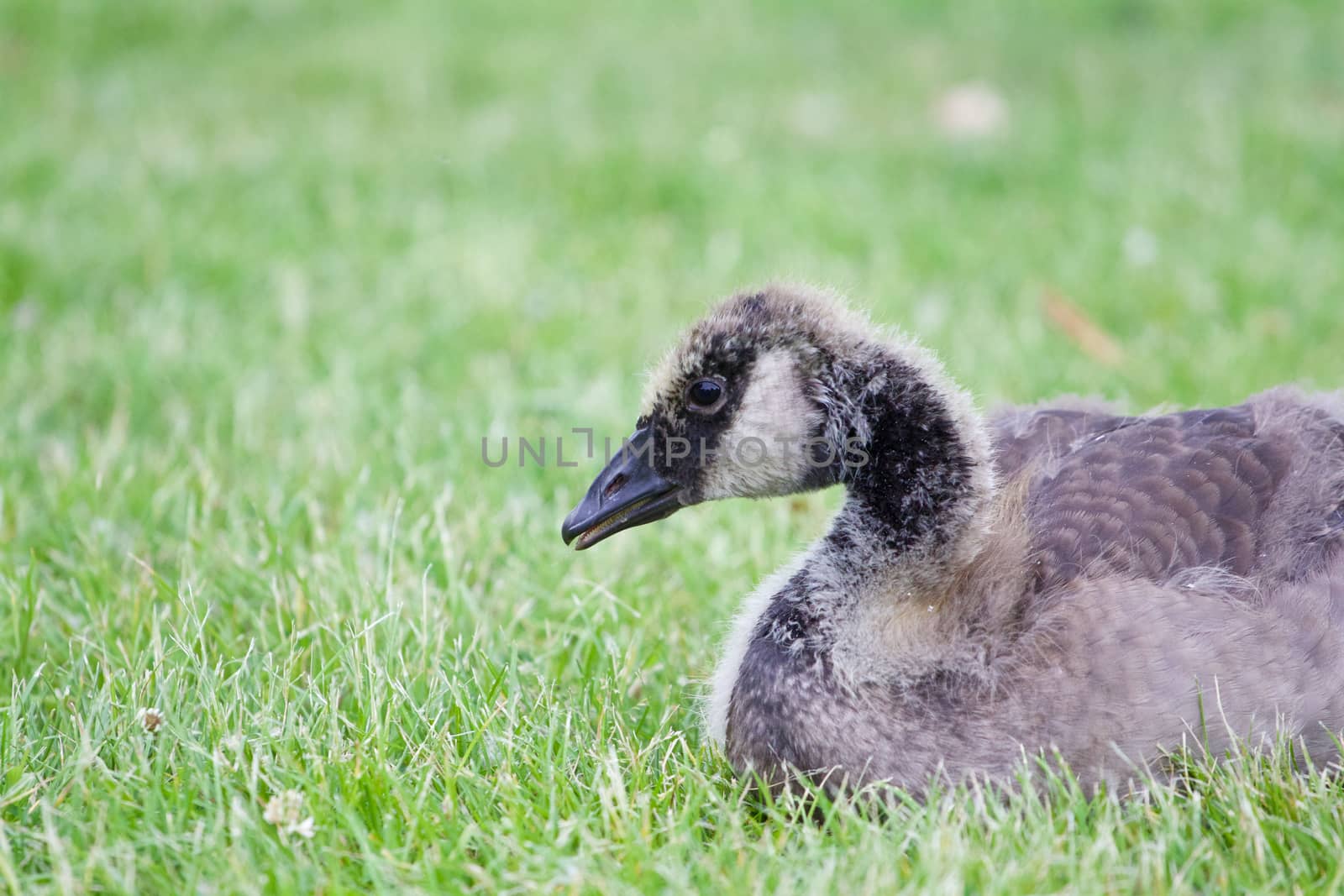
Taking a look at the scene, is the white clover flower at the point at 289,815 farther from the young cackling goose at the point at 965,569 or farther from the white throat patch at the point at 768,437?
the white throat patch at the point at 768,437

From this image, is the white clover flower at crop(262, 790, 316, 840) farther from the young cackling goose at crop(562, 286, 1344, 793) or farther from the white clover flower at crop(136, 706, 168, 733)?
the young cackling goose at crop(562, 286, 1344, 793)

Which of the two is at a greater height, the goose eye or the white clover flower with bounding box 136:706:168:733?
the goose eye

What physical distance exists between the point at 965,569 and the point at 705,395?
2.28 ft

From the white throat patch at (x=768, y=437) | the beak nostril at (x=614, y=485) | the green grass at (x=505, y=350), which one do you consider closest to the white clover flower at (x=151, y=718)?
the green grass at (x=505, y=350)

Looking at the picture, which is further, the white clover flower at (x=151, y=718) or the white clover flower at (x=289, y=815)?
the white clover flower at (x=151, y=718)

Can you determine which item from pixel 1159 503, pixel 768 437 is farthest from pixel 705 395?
pixel 1159 503

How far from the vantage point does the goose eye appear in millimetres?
2951

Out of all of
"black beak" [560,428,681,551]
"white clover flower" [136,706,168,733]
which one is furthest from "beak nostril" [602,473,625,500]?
"white clover flower" [136,706,168,733]

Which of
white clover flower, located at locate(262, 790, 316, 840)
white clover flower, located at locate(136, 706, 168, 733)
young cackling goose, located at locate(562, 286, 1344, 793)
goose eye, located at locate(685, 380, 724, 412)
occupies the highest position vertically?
goose eye, located at locate(685, 380, 724, 412)

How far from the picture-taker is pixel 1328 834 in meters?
2.46

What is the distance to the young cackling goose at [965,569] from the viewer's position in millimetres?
2617

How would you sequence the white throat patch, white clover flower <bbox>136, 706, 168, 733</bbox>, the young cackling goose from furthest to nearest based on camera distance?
the white throat patch, white clover flower <bbox>136, 706, 168, 733</bbox>, the young cackling goose

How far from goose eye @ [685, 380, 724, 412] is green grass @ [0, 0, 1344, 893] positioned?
0.70 m

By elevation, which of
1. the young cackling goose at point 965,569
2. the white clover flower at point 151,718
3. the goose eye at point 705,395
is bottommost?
the white clover flower at point 151,718
